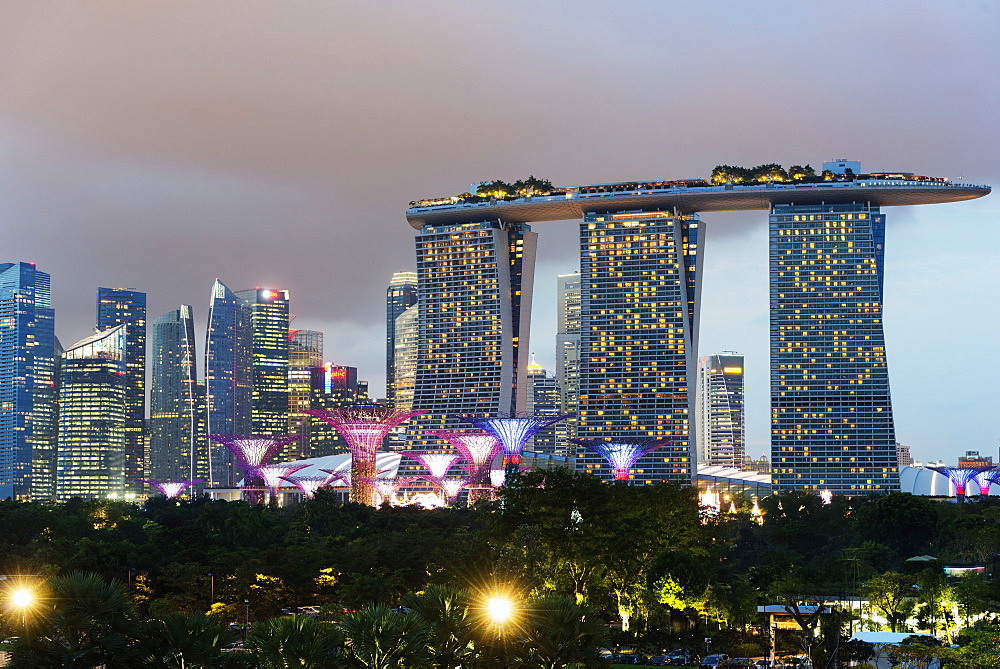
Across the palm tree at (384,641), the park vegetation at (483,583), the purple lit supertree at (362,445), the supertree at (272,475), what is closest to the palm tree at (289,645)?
the park vegetation at (483,583)

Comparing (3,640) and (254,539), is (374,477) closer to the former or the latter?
(254,539)

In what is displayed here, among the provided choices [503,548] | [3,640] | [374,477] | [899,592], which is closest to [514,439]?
[374,477]

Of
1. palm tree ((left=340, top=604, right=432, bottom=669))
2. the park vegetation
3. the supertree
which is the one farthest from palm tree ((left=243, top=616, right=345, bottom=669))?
the supertree

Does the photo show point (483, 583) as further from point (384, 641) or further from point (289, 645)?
point (289, 645)

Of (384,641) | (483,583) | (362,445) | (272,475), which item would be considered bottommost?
(272,475)

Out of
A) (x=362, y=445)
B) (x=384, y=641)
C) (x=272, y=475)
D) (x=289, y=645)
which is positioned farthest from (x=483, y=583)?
(x=272, y=475)

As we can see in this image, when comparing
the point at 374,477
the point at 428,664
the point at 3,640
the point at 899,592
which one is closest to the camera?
the point at 428,664
